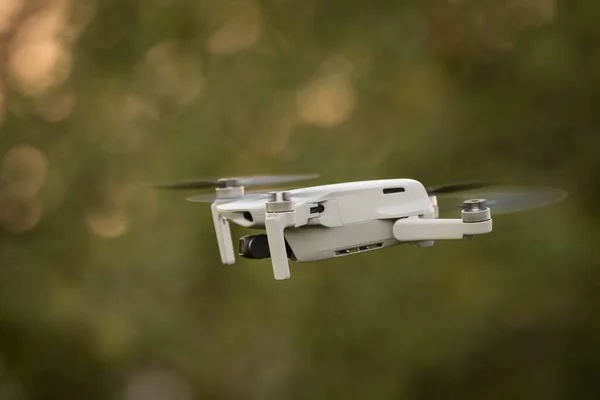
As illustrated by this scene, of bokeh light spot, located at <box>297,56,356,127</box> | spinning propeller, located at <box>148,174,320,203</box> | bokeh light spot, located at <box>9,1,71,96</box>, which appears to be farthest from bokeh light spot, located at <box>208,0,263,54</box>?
spinning propeller, located at <box>148,174,320,203</box>

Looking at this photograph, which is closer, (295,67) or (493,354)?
(493,354)

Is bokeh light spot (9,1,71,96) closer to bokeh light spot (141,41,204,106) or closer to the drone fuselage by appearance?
bokeh light spot (141,41,204,106)

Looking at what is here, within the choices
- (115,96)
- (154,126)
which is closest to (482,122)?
(154,126)

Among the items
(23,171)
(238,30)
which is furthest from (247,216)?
(23,171)

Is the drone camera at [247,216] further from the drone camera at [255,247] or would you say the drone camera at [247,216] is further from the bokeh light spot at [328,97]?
the bokeh light spot at [328,97]

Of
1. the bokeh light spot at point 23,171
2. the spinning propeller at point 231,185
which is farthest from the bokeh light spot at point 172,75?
the spinning propeller at point 231,185

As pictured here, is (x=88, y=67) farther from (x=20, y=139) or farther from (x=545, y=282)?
(x=545, y=282)
